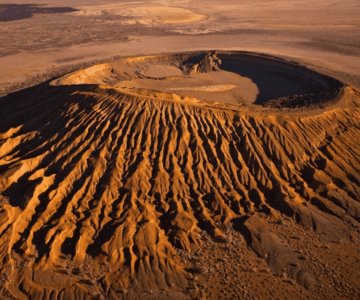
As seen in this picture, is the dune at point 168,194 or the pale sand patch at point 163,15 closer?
the dune at point 168,194

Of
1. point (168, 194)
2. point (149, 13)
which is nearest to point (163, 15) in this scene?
point (149, 13)

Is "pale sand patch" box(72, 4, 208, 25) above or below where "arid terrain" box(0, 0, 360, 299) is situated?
below

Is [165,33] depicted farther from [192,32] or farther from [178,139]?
[178,139]

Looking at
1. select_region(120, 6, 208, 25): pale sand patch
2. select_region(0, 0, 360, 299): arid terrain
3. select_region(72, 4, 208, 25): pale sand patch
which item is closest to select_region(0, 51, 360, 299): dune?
select_region(0, 0, 360, 299): arid terrain

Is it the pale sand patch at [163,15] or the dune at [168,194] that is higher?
the dune at [168,194]

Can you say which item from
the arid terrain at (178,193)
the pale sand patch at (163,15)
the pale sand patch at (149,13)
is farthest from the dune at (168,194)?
the pale sand patch at (163,15)

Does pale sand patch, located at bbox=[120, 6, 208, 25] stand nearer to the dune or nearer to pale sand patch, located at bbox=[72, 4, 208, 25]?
pale sand patch, located at bbox=[72, 4, 208, 25]

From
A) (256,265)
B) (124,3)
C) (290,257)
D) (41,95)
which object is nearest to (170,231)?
(256,265)

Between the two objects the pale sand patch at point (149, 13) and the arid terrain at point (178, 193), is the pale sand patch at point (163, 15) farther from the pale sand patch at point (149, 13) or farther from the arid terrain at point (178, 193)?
the arid terrain at point (178, 193)

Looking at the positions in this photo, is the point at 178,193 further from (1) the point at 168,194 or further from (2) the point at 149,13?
(2) the point at 149,13
